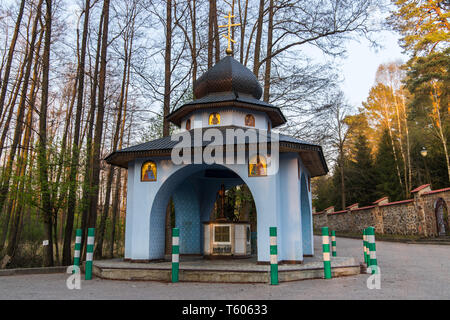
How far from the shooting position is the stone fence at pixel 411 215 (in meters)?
18.4

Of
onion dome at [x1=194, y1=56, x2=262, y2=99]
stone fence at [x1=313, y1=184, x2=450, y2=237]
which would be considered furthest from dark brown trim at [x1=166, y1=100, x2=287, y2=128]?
stone fence at [x1=313, y1=184, x2=450, y2=237]

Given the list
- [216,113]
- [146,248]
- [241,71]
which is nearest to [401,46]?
[241,71]

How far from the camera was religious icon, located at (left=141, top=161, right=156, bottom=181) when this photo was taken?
29.8 feet

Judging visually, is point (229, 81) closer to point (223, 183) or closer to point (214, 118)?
point (214, 118)

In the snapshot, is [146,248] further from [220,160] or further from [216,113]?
[216,113]

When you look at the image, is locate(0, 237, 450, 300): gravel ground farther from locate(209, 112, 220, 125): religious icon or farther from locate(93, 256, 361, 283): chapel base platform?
locate(209, 112, 220, 125): religious icon

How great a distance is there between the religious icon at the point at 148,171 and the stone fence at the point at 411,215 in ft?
50.9

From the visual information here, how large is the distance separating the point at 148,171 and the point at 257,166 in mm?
2887

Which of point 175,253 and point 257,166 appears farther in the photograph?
point 257,166

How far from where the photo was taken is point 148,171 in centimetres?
916

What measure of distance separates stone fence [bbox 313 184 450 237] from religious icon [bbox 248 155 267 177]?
46.3 ft

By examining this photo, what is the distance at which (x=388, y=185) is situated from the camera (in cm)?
2666

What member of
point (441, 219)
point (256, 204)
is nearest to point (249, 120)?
point (256, 204)

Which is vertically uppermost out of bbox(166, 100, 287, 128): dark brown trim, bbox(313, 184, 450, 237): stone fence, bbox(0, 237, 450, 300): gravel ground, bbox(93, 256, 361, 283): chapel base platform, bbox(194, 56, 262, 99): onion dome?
bbox(194, 56, 262, 99): onion dome
